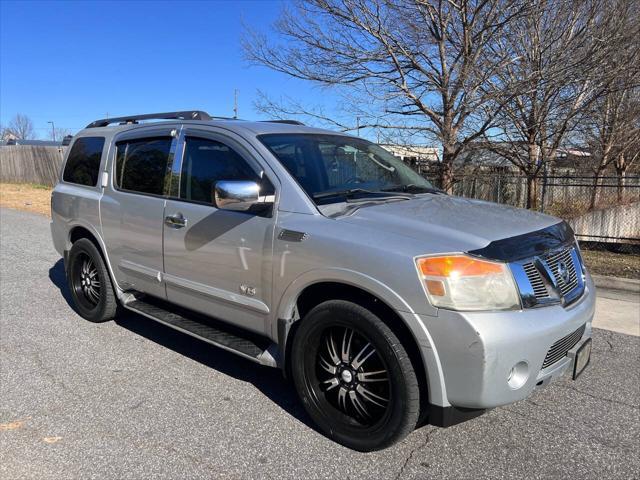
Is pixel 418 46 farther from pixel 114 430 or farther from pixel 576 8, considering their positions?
pixel 114 430

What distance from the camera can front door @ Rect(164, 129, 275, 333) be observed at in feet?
11.4

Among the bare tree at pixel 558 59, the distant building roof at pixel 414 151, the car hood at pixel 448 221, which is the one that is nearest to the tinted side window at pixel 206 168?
the car hood at pixel 448 221

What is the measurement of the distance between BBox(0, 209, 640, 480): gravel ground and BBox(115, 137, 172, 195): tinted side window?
4.62 feet

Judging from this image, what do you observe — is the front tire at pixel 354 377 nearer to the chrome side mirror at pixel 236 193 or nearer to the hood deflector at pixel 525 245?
the hood deflector at pixel 525 245

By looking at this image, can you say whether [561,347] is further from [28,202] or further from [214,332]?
[28,202]

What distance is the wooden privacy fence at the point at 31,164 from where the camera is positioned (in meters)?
27.0

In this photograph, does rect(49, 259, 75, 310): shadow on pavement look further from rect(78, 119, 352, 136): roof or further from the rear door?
rect(78, 119, 352, 136): roof

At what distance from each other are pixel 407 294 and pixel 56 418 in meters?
2.39

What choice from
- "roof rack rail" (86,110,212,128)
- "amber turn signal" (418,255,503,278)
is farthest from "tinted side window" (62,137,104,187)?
"amber turn signal" (418,255,503,278)

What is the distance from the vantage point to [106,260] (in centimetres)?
496

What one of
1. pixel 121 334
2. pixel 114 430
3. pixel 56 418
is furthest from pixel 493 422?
pixel 121 334

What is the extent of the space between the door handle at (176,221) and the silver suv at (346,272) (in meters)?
0.01

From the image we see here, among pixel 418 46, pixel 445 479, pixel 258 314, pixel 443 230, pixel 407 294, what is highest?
pixel 418 46

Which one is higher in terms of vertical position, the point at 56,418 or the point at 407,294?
the point at 407,294
